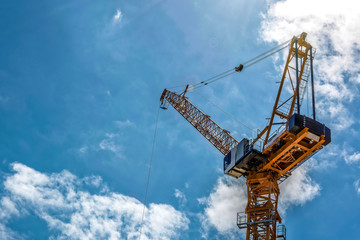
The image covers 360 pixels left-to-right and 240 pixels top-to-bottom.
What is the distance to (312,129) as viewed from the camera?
48.2 m

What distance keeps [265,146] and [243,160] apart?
3605 millimetres

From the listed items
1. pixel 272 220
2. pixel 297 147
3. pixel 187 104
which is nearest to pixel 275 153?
pixel 297 147

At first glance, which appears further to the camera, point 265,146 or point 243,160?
point 243,160

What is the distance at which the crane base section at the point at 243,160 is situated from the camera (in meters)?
54.3

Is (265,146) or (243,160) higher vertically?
(265,146)

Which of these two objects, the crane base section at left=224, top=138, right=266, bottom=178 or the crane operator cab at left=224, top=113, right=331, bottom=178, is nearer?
the crane operator cab at left=224, top=113, right=331, bottom=178

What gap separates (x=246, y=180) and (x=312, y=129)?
1246 centimetres

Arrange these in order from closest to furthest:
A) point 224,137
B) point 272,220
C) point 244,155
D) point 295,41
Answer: point 272,220, point 244,155, point 295,41, point 224,137

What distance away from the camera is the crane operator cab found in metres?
48.2

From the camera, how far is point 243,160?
5569cm

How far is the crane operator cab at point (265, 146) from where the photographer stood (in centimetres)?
4822

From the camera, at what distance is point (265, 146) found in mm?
53781

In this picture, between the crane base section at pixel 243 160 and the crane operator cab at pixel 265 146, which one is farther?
the crane base section at pixel 243 160

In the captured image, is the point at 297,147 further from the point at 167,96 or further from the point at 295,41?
the point at 167,96
